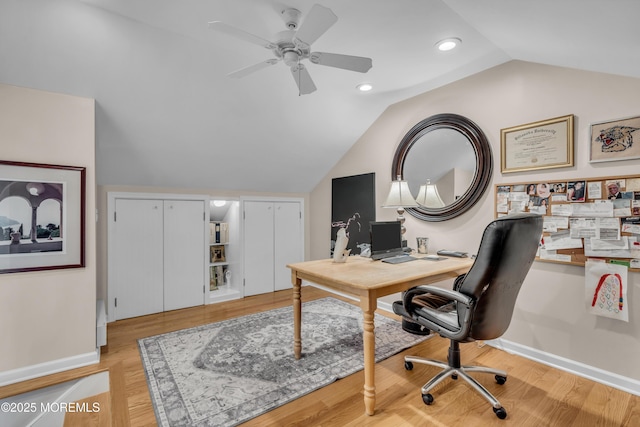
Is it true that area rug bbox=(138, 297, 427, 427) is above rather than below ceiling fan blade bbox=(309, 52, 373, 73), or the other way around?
below

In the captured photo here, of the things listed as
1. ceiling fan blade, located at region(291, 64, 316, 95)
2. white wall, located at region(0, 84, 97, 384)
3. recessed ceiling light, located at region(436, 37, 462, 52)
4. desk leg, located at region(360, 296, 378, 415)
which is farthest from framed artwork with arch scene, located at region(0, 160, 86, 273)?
recessed ceiling light, located at region(436, 37, 462, 52)

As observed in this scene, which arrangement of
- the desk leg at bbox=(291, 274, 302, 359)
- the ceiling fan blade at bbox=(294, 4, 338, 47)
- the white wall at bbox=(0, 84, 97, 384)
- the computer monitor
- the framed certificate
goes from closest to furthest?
the ceiling fan blade at bbox=(294, 4, 338, 47) < the white wall at bbox=(0, 84, 97, 384) < the framed certificate < the desk leg at bbox=(291, 274, 302, 359) < the computer monitor

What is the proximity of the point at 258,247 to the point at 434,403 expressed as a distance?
10.0 feet

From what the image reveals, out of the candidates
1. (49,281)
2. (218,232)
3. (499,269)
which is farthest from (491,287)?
(218,232)

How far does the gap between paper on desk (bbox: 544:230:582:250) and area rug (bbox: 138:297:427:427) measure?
4.53ft

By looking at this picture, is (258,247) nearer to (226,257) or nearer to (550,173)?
(226,257)

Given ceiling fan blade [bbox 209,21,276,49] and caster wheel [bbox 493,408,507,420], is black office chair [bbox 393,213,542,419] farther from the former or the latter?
ceiling fan blade [bbox 209,21,276,49]

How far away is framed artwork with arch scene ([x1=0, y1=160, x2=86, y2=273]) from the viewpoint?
6.91 ft

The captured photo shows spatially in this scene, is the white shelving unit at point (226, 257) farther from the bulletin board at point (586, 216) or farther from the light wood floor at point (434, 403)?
the bulletin board at point (586, 216)

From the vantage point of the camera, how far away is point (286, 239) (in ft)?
15.1

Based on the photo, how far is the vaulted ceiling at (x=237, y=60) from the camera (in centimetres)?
172

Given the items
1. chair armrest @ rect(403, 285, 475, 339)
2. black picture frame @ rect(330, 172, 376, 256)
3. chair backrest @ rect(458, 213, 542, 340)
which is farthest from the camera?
black picture frame @ rect(330, 172, 376, 256)

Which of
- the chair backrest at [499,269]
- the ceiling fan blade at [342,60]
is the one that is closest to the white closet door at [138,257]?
the ceiling fan blade at [342,60]

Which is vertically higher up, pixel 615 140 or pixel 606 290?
pixel 615 140
